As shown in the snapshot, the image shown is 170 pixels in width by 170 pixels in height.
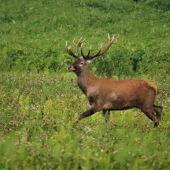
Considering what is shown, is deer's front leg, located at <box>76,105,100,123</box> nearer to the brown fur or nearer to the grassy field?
the brown fur

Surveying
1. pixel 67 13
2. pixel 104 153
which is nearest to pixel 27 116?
pixel 104 153

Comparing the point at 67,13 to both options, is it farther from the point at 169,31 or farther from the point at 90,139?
the point at 90,139

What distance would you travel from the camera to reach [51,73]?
1428 centimetres

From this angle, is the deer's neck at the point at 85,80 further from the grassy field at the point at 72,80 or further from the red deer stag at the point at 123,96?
the grassy field at the point at 72,80

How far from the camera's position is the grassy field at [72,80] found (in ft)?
15.7

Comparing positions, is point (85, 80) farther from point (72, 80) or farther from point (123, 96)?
point (72, 80)

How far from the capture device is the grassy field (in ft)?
15.7

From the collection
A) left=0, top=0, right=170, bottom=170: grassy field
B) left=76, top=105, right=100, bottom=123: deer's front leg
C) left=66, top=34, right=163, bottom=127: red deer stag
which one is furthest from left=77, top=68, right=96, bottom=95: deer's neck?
left=0, top=0, right=170, bottom=170: grassy field

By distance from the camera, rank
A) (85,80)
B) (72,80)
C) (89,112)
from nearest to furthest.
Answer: (89,112)
(85,80)
(72,80)

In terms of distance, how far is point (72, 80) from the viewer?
11492mm

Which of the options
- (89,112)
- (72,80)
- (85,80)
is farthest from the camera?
(72,80)

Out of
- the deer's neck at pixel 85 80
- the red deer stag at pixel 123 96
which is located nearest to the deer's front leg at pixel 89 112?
the red deer stag at pixel 123 96

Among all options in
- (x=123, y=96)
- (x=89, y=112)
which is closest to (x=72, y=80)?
(x=89, y=112)

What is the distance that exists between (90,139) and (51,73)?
897 cm
